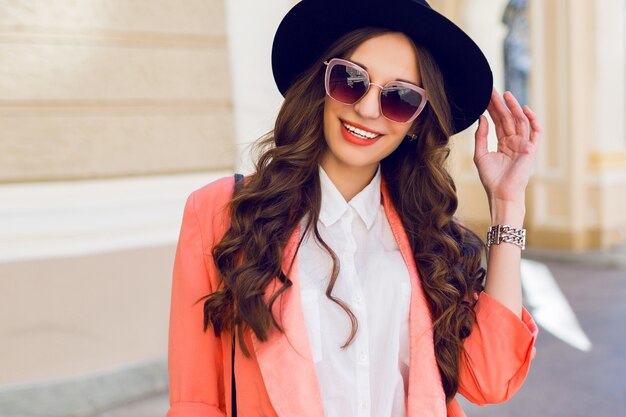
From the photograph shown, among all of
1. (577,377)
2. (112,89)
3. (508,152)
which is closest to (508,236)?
(508,152)

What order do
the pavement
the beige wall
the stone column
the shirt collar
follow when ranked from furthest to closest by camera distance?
1. the stone column
2. the pavement
3. the beige wall
4. the shirt collar

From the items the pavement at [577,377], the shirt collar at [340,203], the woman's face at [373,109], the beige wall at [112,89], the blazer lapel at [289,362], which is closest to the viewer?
the blazer lapel at [289,362]

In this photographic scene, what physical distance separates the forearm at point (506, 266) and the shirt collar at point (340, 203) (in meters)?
0.29

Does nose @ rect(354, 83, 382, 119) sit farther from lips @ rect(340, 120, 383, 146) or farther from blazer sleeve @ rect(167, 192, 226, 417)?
blazer sleeve @ rect(167, 192, 226, 417)

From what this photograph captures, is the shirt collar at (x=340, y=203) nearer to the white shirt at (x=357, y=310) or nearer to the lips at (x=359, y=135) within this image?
the white shirt at (x=357, y=310)

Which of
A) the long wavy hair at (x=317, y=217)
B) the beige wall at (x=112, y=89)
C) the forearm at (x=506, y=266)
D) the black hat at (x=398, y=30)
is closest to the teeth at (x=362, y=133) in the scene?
the long wavy hair at (x=317, y=217)

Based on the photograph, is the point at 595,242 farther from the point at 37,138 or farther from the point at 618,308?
the point at 37,138

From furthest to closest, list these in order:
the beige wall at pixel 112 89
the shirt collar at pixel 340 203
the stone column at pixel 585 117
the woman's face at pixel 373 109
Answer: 1. the stone column at pixel 585 117
2. the beige wall at pixel 112 89
3. the shirt collar at pixel 340 203
4. the woman's face at pixel 373 109

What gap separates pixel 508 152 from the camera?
181cm

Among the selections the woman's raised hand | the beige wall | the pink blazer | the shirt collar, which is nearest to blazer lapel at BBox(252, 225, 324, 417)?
the pink blazer

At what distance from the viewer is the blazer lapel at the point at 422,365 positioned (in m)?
1.60

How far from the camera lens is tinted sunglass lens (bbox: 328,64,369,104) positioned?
1632mm

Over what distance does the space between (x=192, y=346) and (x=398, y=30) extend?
850 millimetres

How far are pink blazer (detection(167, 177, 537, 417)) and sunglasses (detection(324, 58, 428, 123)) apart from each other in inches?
13.4
